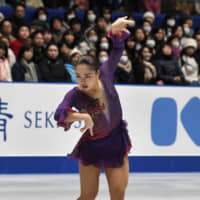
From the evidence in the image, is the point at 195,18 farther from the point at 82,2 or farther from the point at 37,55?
the point at 37,55

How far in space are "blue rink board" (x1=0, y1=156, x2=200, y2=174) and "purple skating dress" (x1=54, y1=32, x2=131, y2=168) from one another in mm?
3571

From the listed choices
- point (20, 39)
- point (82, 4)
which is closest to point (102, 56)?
point (20, 39)

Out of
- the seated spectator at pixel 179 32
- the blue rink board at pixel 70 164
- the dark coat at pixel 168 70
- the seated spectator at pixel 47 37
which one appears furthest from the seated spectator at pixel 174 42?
the blue rink board at pixel 70 164

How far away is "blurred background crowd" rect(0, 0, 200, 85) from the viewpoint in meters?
7.79

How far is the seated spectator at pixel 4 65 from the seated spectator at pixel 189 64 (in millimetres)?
3522

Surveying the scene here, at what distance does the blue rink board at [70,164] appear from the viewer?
6875mm

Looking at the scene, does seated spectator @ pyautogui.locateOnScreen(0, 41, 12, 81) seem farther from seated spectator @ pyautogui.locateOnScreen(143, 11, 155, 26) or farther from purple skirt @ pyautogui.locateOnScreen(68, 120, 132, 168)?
seated spectator @ pyautogui.locateOnScreen(143, 11, 155, 26)

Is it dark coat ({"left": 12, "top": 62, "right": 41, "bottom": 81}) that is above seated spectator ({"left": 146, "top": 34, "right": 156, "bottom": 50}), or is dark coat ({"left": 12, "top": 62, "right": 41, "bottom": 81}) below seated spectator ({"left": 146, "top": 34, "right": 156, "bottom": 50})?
above

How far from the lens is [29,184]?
6039 mm

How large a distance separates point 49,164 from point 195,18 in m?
7.22

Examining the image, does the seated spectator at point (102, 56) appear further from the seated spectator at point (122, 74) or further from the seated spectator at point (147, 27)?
the seated spectator at point (147, 27)

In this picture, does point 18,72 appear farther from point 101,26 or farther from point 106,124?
point 106,124

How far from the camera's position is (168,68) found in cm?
909

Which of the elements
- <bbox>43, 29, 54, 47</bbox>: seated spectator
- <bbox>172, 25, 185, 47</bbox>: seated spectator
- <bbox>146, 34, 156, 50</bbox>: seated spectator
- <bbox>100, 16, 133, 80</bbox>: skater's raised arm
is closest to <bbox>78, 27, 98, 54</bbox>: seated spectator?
<bbox>43, 29, 54, 47</bbox>: seated spectator
